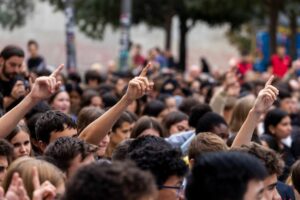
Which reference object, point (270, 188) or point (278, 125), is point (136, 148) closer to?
point (270, 188)

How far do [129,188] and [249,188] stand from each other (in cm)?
61

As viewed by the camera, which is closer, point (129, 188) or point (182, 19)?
point (129, 188)

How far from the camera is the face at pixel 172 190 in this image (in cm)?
541

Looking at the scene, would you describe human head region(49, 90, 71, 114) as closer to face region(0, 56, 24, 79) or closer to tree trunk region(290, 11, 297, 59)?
face region(0, 56, 24, 79)

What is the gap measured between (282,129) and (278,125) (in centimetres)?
7

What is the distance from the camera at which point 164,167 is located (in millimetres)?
5523

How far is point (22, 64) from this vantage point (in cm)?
1085

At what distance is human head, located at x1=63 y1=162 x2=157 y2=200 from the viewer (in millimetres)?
4430

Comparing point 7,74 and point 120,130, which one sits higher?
point 7,74

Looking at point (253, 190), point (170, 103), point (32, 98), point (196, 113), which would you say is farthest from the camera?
point (170, 103)

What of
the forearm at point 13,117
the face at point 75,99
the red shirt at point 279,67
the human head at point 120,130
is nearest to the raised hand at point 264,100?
the forearm at point 13,117

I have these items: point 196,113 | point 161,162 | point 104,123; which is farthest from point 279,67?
point 161,162

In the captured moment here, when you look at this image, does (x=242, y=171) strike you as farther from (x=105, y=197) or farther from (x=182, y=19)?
(x=182, y=19)

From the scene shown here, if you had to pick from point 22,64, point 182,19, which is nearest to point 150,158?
point 22,64
